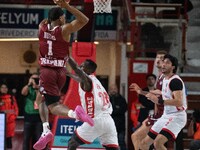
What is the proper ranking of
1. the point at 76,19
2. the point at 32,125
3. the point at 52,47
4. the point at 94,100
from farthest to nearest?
the point at 32,125 → the point at 94,100 → the point at 52,47 → the point at 76,19

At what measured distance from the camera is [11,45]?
22.9 metres

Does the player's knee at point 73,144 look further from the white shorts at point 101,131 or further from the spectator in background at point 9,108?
the spectator in background at point 9,108

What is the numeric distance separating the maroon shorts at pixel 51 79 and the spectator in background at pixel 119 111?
5.00 meters

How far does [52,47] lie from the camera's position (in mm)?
11625

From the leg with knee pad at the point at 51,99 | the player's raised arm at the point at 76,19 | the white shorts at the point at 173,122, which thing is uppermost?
the player's raised arm at the point at 76,19

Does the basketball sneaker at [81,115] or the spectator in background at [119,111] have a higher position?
the basketball sneaker at [81,115]

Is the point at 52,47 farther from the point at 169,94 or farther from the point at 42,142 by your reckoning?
the point at 169,94

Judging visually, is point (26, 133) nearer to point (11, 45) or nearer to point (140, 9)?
point (140, 9)

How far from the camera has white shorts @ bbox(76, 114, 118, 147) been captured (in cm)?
1262

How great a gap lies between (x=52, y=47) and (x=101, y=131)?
1821mm

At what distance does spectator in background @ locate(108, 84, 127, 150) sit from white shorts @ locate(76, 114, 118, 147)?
397 cm

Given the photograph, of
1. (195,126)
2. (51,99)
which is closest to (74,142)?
(51,99)

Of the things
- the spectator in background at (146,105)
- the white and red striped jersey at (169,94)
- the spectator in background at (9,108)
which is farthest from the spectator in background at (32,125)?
the white and red striped jersey at (169,94)

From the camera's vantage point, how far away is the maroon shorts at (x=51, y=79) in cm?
1170
